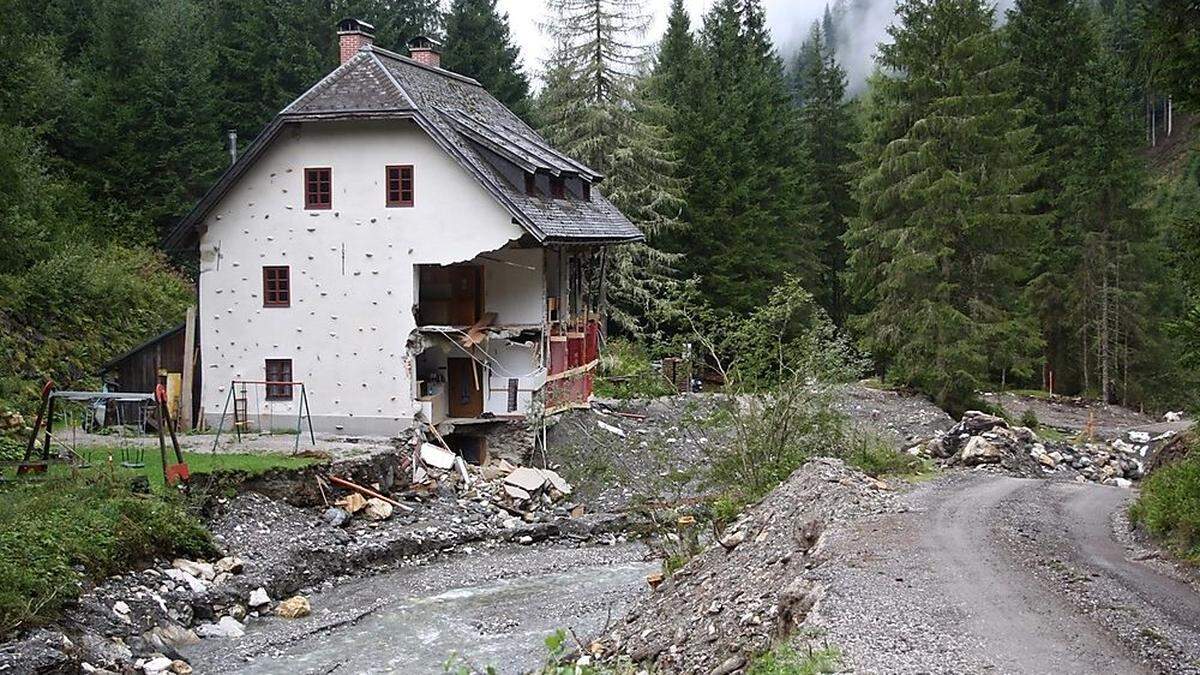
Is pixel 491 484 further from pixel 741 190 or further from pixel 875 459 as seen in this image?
pixel 741 190

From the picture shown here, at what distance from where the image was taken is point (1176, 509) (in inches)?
568

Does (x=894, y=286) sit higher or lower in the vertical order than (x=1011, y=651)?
higher

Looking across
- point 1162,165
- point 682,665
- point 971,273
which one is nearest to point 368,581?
point 682,665

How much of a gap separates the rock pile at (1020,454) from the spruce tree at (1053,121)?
14.8 meters

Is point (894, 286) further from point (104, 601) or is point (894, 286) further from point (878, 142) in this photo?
point (104, 601)

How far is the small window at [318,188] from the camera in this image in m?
27.8

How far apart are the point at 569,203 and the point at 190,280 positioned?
15465 millimetres

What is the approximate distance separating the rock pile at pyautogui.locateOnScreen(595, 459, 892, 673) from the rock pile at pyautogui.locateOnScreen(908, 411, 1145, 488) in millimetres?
6453

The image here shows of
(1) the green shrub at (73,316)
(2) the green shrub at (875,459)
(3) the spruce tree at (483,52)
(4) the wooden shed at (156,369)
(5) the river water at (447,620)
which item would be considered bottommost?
(5) the river water at (447,620)

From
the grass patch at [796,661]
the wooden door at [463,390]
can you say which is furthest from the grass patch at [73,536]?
the wooden door at [463,390]

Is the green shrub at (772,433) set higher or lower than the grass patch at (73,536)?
higher

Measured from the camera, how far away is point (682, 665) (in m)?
11.9

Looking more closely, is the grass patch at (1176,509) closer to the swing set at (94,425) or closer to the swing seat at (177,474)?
the swing set at (94,425)

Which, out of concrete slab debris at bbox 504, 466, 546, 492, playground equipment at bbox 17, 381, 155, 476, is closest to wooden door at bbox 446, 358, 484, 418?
concrete slab debris at bbox 504, 466, 546, 492
